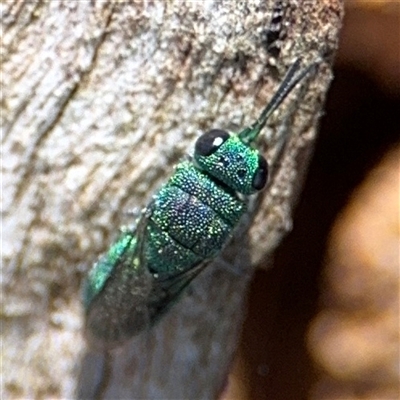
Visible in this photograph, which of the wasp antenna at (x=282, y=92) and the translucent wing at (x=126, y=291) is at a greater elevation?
the wasp antenna at (x=282, y=92)

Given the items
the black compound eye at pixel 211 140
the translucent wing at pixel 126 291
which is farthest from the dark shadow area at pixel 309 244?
the black compound eye at pixel 211 140

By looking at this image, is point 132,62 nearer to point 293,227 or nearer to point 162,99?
point 162,99

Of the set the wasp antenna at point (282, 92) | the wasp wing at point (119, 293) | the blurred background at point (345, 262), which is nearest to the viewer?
the wasp antenna at point (282, 92)

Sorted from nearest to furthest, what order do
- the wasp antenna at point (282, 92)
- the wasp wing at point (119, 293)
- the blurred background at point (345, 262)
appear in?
the wasp antenna at point (282, 92) < the wasp wing at point (119, 293) < the blurred background at point (345, 262)

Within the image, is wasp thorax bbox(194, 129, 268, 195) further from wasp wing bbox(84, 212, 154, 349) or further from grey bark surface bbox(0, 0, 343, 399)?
wasp wing bbox(84, 212, 154, 349)

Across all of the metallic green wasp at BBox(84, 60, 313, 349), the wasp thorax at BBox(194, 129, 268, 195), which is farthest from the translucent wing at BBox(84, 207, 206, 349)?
the wasp thorax at BBox(194, 129, 268, 195)

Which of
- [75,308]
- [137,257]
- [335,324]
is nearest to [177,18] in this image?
[137,257]

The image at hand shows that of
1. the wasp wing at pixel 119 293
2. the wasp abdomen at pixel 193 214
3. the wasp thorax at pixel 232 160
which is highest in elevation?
the wasp thorax at pixel 232 160

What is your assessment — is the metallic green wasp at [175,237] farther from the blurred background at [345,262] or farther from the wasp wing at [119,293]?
the blurred background at [345,262]
